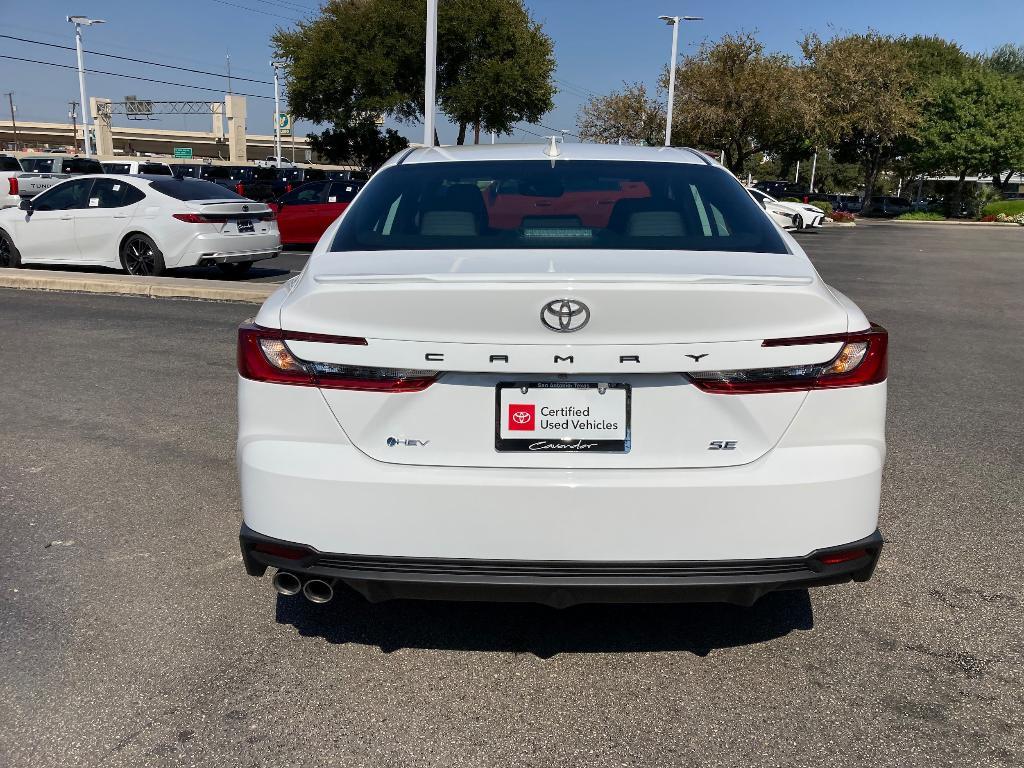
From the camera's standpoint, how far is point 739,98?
159 ft

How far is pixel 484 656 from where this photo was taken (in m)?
3.27

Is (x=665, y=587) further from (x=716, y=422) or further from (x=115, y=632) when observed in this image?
(x=115, y=632)

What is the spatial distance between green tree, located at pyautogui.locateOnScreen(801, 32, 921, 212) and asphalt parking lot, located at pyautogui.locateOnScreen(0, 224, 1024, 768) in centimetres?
4875

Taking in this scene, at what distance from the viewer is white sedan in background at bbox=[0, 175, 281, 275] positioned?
13298 mm

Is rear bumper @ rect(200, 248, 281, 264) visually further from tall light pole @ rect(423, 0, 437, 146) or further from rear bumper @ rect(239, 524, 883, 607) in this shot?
rear bumper @ rect(239, 524, 883, 607)

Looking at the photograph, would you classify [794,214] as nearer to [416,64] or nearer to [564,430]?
[416,64]

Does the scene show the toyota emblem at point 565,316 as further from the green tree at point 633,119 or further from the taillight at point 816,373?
the green tree at point 633,119

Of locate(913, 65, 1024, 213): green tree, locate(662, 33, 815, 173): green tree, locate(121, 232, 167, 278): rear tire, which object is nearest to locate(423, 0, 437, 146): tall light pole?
locate(121, 232, 167, 278): rear tire

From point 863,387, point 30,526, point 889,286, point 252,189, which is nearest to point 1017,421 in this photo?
point 863,387

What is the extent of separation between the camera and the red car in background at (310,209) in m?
20.0

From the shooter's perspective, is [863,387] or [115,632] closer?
[863,387]

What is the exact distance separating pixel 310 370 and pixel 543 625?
1.39 metres

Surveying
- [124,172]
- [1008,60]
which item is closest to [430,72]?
[124,172]

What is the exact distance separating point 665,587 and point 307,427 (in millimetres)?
1127
